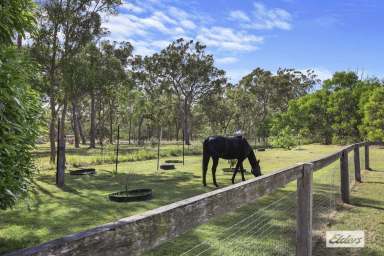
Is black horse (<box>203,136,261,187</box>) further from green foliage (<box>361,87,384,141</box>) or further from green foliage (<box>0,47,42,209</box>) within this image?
green foliage (<box>361,87,384,141</box>)

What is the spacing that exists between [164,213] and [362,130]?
39.1m

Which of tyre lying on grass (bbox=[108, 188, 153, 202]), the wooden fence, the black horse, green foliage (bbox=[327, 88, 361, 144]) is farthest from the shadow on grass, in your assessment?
green foliage (bbox=[327, 88, 361, 144])

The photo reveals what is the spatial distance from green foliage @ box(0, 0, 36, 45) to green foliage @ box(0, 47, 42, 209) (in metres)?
0.20

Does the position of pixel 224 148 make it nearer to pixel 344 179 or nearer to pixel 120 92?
pixel 344 179

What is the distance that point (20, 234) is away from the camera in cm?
684

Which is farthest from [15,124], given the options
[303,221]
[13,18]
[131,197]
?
[131,197]

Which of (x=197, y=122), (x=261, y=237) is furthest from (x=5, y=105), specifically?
(x=197, y=122)

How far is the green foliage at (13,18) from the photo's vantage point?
13.8 ft

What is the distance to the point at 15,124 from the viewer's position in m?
4.33

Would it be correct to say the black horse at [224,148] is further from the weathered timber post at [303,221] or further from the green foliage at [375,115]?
the green foliage at [375,115]

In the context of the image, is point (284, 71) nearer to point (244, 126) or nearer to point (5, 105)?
point (244, 126)

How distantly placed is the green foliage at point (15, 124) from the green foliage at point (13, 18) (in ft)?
0.65

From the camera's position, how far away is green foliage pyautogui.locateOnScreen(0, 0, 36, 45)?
13.8 feet

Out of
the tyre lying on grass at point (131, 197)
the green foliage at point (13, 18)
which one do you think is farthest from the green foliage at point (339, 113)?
the green foliage at point (13, 18)
